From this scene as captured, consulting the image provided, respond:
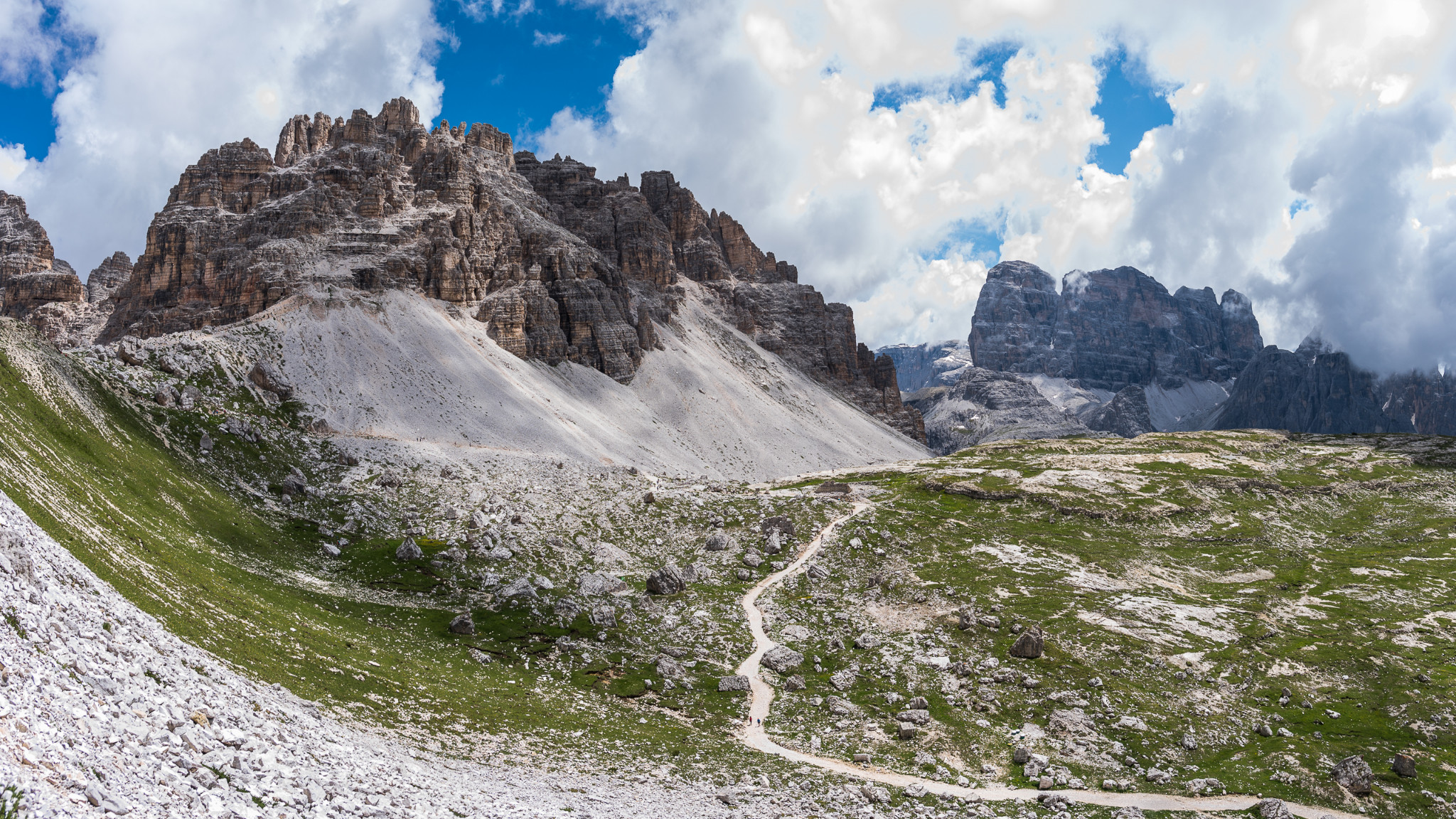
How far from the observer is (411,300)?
178250 mm

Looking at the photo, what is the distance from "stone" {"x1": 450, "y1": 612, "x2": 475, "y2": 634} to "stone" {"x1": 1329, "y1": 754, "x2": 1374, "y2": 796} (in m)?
65.1

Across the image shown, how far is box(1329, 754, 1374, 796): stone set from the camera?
49.7 metres

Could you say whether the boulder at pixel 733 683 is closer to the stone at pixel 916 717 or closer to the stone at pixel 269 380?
the stone at pixel 916 717

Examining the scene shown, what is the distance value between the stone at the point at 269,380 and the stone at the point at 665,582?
263ft

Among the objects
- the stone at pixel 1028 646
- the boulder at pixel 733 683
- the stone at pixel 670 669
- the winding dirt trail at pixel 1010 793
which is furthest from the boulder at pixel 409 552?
the stone at pixel 1028 646

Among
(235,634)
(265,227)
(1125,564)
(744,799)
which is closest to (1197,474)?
(1125,564)

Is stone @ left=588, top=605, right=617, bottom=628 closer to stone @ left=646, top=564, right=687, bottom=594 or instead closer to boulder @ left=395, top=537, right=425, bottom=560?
stone @ left=646, top=564, right=687, bottom=594

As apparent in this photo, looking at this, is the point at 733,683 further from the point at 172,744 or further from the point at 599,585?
the point at 172,744

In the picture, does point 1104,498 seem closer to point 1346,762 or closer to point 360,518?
point 1346,762

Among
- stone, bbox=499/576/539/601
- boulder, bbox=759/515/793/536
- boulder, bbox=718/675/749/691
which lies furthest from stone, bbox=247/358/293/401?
boulder, bbox=718/675/749/691

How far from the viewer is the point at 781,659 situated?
69750mm

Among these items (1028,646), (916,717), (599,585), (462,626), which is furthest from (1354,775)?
(462,626)

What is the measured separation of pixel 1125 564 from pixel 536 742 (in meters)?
77.9

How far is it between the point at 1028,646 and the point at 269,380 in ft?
394
